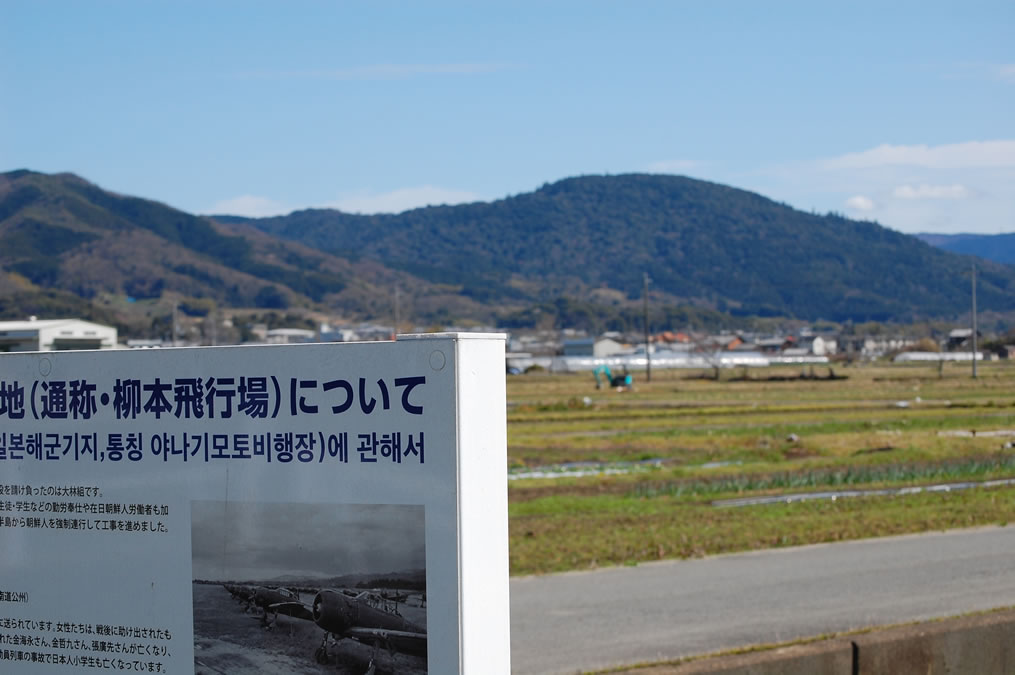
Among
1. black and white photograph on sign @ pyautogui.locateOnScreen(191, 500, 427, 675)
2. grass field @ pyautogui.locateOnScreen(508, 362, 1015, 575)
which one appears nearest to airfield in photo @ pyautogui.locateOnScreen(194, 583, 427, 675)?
black and white photograph on sign @ pyautogui.locateOnScreen(191, 500, 427, 675)

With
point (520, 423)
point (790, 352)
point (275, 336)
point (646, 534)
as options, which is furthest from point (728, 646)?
point (790, 352)

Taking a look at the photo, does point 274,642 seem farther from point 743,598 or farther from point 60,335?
point 60,335

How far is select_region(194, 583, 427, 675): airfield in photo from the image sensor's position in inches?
170

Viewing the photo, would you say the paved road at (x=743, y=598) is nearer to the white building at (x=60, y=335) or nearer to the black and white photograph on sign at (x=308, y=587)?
the black and white photograph on sign at (x=308, y=587)

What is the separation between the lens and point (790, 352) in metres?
177

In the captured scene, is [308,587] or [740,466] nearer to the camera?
[308,587]

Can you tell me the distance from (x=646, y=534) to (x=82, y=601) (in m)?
12.0

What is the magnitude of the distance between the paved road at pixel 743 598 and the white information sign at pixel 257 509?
16.9 feet

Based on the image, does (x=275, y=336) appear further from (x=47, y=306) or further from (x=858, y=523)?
(x=858, y=523)

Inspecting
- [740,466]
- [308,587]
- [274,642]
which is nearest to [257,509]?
[308,587]

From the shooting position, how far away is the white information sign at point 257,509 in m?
4.31

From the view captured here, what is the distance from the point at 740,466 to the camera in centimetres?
3016

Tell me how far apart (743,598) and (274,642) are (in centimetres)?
844

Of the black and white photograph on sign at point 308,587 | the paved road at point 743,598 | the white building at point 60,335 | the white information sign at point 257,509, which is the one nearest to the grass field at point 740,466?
the paved road at point 743,598
